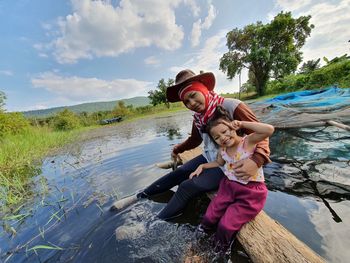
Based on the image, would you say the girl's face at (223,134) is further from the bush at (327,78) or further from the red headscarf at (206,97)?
the bush at (327,78)

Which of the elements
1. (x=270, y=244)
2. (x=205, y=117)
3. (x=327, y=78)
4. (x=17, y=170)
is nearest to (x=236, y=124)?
(x=205, y=117)

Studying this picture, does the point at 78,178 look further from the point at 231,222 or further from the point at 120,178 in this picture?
the point at 231,222

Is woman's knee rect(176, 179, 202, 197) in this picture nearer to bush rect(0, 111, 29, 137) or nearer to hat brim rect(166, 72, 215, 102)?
hat brim rect(166, 72, 215, 102)

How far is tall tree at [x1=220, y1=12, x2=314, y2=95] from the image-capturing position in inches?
→ 944

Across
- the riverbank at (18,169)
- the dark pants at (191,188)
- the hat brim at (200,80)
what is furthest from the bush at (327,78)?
the riverbank at (18,169)

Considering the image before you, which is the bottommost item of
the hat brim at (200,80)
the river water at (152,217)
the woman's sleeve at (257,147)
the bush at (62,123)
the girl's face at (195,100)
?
the bush at (62,123)

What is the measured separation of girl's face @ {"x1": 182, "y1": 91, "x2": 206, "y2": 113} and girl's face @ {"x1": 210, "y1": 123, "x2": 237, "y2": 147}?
366mm

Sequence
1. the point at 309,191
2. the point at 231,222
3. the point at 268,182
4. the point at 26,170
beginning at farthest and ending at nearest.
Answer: the point at 26,170 < the point at 268,182 < the point at 309,191 < the point at 231,222

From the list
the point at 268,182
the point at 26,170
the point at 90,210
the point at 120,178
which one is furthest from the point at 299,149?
the point at 26,170

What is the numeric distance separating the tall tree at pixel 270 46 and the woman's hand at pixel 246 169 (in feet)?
84.4

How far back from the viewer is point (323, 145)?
4.31 meters

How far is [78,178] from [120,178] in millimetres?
1131

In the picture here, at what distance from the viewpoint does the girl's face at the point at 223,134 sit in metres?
1.76

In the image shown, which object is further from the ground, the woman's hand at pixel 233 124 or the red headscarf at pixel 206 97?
the red headscarf at pixel 206 97
